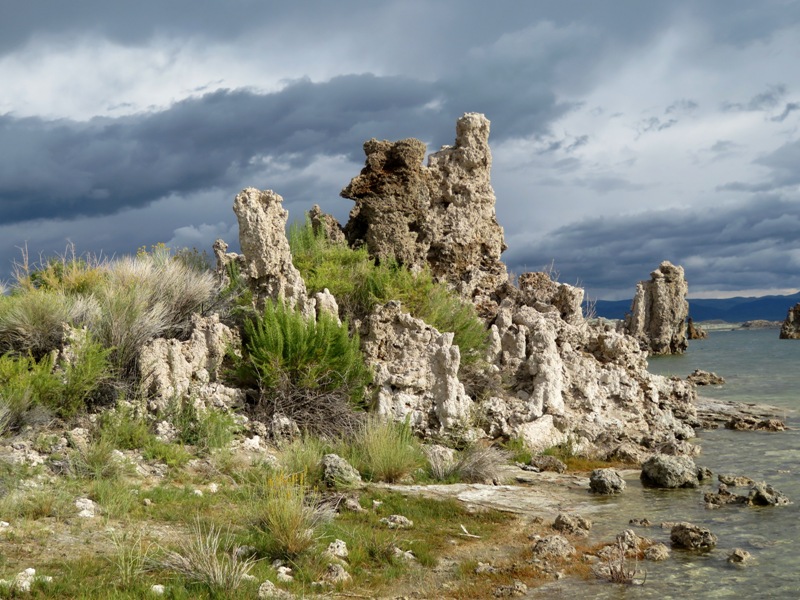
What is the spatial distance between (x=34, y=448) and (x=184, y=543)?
4.10m

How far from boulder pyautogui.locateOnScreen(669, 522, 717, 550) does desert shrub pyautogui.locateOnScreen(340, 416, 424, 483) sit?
141 inches

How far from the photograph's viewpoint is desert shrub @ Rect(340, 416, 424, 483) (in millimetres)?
10414

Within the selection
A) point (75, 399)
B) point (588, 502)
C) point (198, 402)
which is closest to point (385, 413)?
point (198, 402)

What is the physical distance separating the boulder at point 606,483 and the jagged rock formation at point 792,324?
294 feet

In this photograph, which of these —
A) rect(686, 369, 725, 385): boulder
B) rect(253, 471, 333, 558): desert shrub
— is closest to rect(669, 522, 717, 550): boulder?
rect(253, 471, 333, 558): desert shrub

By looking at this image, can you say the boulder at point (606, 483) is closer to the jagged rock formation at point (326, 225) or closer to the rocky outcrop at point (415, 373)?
the rocky outcrop at point (415, 373)

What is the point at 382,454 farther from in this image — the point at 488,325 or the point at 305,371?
the point at 488,325

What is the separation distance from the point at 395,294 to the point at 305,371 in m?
3.06

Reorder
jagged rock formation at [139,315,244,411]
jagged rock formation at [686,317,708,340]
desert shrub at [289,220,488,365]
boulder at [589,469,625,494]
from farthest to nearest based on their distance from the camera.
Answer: jagged rock formation at [686,317,708,340] < desert shrub at [289,220,488,365] < jagged rock formation at [139,315,244,411] < boulder at [589,469,625,494]

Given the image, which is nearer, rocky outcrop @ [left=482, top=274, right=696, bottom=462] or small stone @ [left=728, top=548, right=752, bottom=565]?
small stone @ [left=728, top=548, right=752, bottom=565]

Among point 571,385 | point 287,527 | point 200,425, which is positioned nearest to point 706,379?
point 571,385

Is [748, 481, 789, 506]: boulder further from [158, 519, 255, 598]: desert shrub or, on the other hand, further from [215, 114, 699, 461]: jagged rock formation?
[158, 519, 255, 598]: desert shrub

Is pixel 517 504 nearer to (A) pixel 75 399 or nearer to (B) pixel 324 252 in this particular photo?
(A) pixel 75 399

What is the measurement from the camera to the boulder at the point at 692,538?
8.10 metres
